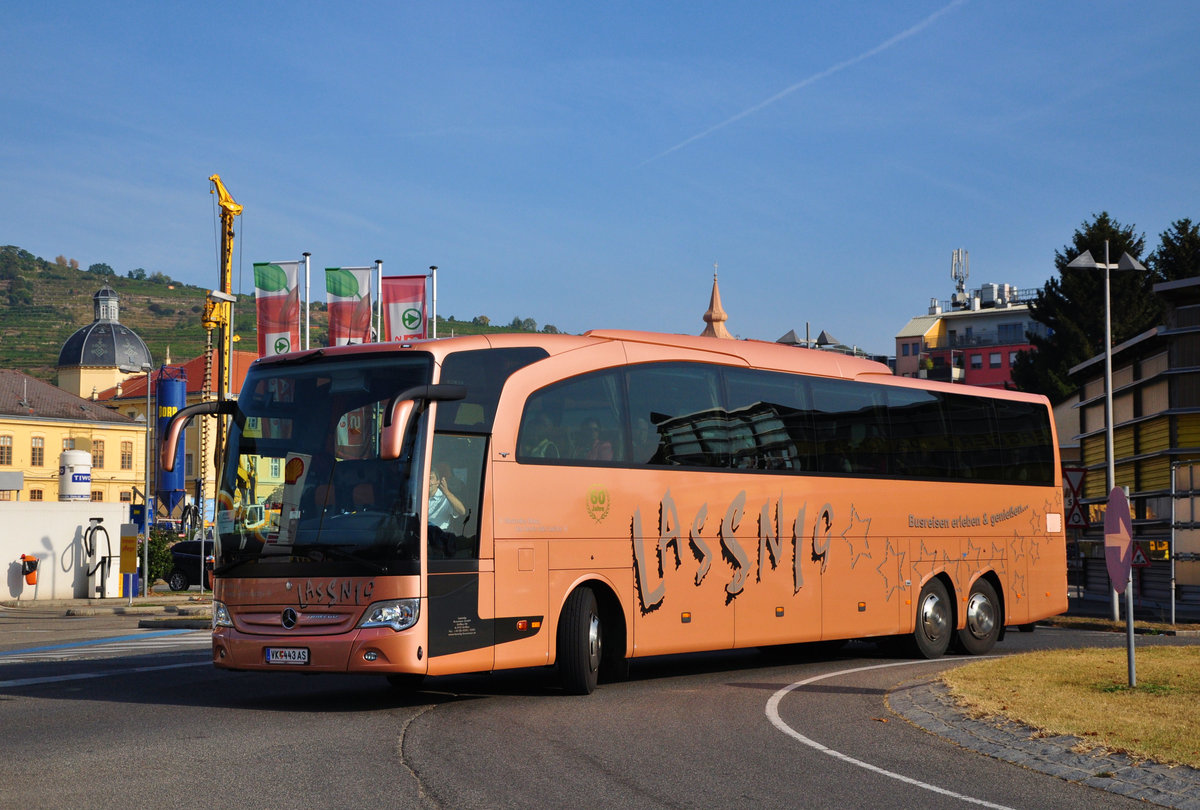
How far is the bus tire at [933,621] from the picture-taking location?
61.5ft

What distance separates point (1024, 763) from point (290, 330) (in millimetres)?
33303

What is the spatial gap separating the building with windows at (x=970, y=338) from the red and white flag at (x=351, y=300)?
94.3 m

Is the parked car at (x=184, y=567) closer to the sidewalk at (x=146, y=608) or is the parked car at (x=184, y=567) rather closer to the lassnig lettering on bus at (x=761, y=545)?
the sidewalk at (x=146, y=608)

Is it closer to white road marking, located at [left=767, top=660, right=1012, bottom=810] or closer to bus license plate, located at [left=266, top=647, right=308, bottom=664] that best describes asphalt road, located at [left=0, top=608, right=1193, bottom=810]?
white road marking, located at [left=767, top=660, right=1012, bottom=810]

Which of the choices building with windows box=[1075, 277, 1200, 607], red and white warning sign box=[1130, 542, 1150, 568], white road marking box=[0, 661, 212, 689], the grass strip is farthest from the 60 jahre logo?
building with windows box=[1075, 277, 1200, 607]

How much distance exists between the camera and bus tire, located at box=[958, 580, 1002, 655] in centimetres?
1961

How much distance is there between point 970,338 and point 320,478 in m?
132

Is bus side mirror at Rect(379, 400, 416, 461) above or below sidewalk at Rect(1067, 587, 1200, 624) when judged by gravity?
above

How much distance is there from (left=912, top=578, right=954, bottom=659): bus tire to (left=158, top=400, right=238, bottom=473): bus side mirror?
396 inches

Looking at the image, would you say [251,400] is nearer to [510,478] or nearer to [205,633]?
[510,478]

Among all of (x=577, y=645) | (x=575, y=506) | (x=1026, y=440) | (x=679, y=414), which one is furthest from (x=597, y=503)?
(x=1026, y=440)

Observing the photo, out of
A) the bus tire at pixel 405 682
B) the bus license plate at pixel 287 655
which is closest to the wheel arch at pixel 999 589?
the bus tire at pixel 405 682

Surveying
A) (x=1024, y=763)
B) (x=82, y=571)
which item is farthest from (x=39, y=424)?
(x=1024, y=763)

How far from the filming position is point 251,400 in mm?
13062
